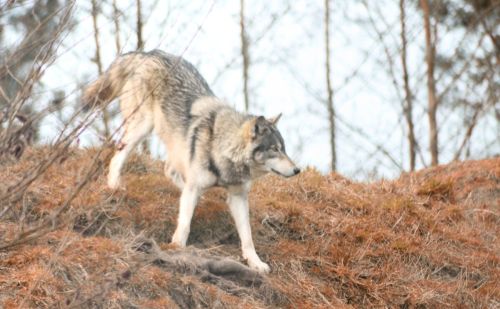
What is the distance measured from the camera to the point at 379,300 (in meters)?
7.24

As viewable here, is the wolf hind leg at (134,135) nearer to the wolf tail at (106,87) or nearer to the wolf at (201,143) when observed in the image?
the wolf at (201,143)

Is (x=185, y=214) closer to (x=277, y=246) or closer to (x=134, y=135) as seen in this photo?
(x=277, y=246)

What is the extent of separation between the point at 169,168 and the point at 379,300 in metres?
2.34

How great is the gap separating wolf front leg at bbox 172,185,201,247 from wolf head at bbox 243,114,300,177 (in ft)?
1.92

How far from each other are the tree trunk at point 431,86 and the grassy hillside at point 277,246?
6.29m

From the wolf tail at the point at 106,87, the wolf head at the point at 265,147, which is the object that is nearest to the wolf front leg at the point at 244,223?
the wolf head at the point at 265,147

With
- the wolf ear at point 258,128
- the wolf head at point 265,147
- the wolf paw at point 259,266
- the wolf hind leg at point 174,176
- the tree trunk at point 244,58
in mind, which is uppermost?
the tree trunk at point 244,58

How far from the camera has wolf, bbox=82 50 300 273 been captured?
7.14m

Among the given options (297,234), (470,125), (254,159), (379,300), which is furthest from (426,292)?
(470,125)

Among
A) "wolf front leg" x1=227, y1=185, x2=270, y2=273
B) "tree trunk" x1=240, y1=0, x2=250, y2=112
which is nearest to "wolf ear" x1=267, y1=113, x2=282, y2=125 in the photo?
"wolf front leg" x1=227, y1=185, x2=270, y2=273

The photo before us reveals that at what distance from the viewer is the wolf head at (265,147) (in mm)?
7082

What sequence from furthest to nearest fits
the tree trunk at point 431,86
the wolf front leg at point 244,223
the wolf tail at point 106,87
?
the tree trunk at point 431,86 < the wolf front leg at point 244,223 < the wolf tail at point 106,87

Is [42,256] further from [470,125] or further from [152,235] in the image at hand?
[470,125]

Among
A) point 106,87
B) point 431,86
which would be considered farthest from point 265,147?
point 431,86
